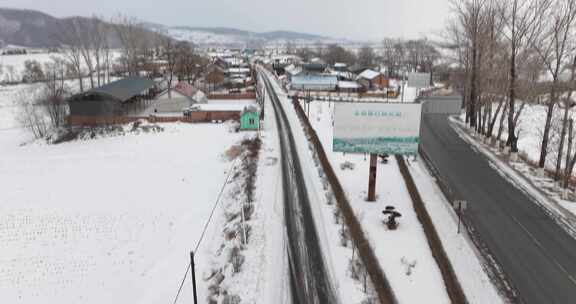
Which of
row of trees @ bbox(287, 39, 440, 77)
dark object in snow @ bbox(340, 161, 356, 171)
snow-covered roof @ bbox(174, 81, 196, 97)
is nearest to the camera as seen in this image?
dark object in snow @ bbox(340, 161, 356, 171)

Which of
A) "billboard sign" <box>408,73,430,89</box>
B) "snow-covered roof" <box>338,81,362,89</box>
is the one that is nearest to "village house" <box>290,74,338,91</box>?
"snow-covered roof" <box>338,81,362,89</box>

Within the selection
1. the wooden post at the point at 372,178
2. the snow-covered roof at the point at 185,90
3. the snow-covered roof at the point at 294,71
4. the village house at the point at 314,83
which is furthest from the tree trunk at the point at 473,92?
the snow-covered roof at the point at 294,71

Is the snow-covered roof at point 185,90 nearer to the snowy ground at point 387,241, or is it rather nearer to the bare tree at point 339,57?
the snowy ground at point 387,241

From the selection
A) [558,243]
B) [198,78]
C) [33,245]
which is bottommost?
[33,245]

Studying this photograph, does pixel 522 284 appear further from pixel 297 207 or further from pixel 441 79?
pixel 441 79

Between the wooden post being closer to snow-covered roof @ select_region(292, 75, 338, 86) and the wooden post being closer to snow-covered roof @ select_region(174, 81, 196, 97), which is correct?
snow-covered roof @ select_region(174, 81, 196, 97)

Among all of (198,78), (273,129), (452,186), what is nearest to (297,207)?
(452,186)

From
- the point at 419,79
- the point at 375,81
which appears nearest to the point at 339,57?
the point at 375,81
